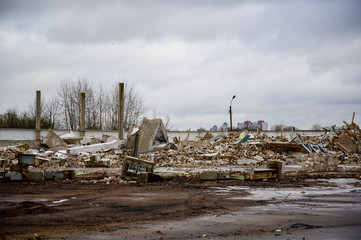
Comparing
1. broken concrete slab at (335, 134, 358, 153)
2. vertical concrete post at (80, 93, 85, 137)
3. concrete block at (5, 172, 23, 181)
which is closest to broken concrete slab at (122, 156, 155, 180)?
concrete block at (5, 172, 23, 181)

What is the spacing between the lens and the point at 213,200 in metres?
8.06

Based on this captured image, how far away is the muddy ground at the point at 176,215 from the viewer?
5.04 m

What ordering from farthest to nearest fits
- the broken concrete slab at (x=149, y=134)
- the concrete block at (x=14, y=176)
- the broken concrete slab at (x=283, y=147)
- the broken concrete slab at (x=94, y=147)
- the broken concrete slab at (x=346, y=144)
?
the broken concrete slab at (x=346, y=144) → the broken concrete slab at (x=283, y=147) → the broken concrete slab at (x=149, y=134) → the broken concrete slab at (x=94, y=147) → the concrete block at (x=14, y=176)

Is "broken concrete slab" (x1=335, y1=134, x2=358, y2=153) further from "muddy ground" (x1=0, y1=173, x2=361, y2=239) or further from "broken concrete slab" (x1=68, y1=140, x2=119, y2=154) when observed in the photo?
"muddy ground" (x1=0, y1=173, x2=361, y2=239)

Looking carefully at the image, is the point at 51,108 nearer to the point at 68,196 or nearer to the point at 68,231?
the point at 68,196

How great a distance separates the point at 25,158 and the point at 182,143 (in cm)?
1759

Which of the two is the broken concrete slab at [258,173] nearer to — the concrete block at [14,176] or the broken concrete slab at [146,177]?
the broken concrete slab at [146,177]

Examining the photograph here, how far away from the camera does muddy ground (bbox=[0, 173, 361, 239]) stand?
5.04 m

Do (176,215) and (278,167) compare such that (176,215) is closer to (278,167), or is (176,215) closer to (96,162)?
(278,167)

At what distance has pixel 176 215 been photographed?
6410 millimetres

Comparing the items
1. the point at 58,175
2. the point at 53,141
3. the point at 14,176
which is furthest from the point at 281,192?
the point at 53,141

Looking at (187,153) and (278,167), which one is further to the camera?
(187,153)

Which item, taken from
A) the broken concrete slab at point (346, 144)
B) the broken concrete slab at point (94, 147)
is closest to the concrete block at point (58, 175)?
the broken concrete slab at point (94, 147)

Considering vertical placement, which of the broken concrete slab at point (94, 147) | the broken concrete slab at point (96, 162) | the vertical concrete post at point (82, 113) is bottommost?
the broken concrete slab at point (96, 162)
